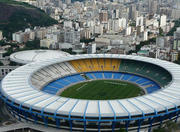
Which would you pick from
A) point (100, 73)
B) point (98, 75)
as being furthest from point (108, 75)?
point (98, 75)

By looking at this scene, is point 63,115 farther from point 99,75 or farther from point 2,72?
point 2,72

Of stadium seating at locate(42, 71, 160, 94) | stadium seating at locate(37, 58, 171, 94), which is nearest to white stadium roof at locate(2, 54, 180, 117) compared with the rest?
stadium seating at locate(42, 71, 160, 94)

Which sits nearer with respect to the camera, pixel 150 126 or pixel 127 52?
pixel 150 126

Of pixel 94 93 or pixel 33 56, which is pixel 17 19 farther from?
pixel 94 93

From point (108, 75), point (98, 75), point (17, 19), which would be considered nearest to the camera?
point (108, 75)

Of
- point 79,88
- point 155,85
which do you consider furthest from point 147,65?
point 79,88

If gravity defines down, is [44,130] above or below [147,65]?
below

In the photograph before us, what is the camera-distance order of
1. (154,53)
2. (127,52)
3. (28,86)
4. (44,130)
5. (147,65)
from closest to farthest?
(44,130) → (28,86) → (147,65) → (154,53) → (127,52)
